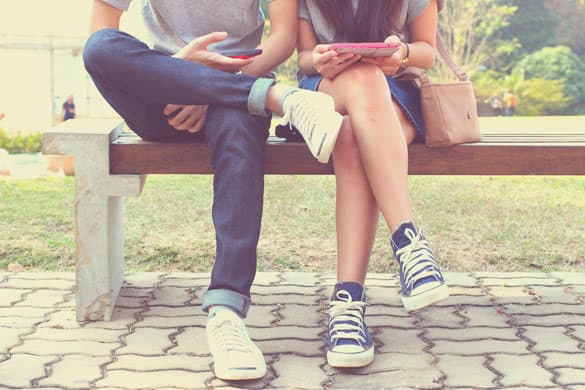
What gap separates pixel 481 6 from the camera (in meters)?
26.2

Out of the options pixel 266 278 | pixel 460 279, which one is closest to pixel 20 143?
pixel 266 278

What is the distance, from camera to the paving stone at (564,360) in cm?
230

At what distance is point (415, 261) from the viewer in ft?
7.34

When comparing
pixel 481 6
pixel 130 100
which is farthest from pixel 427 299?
pixel 481 6

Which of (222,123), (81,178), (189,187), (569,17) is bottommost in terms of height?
(189,187)

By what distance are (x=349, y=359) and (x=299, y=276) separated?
1.15 meters

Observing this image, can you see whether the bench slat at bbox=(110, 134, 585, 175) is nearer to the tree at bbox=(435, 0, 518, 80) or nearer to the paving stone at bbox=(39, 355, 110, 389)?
the paving stone at bbox=(39, 355, 110, 389)

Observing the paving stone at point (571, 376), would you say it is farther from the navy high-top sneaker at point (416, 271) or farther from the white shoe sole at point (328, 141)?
the white shoe sole at point (328, 141)

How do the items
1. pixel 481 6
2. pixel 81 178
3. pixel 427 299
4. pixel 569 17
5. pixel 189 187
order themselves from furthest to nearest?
pixel 569 17, pixel 481 6, pixel 189 187, pixel 81 178, pixel 427 299

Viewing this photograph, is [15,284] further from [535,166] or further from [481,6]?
[481,6]

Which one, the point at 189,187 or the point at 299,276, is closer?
the point at 299,276

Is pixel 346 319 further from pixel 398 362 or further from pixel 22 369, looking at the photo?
pixel 22 369

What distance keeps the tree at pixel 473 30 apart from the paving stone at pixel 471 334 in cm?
2265

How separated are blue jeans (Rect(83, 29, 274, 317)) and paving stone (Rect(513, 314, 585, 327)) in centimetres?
98
